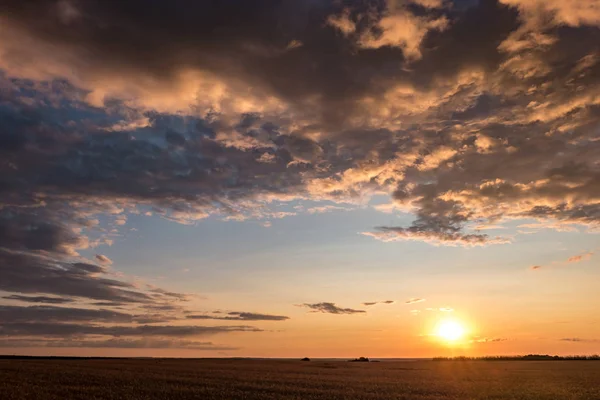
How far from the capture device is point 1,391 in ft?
115

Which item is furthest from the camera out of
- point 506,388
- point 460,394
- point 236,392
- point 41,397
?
point 506,388

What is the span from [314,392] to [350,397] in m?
4.17

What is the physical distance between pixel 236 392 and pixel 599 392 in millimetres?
31181

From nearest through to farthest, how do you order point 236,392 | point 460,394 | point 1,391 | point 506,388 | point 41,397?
point 41,397
point 1,391
point 236,392
point 460,394
point 506,388

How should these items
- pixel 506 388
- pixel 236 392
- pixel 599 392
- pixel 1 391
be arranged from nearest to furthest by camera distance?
pixel 1 391 < pixel 236 392 < pixel 599 392 < pixel 506 388

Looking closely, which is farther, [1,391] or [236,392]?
[236,392]

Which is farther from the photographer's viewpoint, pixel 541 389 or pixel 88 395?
pixel 541 389

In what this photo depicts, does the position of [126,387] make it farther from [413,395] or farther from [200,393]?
[413,395]

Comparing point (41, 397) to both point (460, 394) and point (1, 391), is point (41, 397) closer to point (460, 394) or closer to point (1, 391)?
point (1, 391)

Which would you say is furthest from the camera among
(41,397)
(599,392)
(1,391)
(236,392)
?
(599,392)

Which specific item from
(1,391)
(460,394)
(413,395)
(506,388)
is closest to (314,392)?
(413,395)

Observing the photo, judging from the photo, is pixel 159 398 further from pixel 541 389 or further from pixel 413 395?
pixel 541 389

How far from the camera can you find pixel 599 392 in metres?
43.0

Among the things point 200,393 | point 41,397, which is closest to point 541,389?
point 200,393
